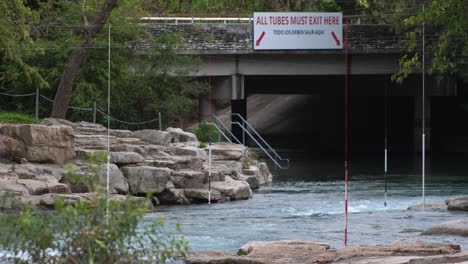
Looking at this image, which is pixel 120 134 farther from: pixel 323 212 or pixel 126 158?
pixel 323 212

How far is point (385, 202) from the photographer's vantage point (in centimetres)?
2219

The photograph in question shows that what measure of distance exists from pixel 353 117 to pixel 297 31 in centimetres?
1668

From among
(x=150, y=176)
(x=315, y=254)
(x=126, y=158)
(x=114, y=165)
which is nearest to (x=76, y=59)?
(x=126, y=158)

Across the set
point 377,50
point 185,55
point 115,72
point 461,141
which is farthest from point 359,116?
point 115,72

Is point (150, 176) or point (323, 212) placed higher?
point (150, 176)

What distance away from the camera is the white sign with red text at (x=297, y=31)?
38.8m

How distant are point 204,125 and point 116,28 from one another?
196 inches

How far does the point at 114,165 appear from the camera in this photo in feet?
68.9

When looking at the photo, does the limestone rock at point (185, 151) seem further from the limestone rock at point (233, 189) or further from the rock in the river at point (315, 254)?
the rock in the river at point (315, 254)

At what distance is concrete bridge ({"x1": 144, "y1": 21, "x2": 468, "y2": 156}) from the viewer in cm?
3944

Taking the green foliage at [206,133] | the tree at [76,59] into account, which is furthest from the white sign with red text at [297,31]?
the tree at [76,59]

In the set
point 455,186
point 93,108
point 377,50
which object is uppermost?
point 377,50

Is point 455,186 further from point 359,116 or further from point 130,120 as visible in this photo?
point 359,116

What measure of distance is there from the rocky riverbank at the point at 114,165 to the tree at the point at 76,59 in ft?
9.14
